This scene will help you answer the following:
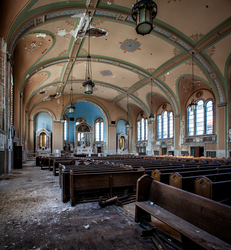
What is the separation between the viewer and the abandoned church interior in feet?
7.15

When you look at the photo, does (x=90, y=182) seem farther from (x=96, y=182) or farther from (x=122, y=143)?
(x=122, y=143)

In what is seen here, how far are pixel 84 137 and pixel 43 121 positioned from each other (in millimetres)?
5154

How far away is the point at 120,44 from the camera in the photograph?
10.5 meters

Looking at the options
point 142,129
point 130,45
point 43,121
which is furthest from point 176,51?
point 43,121

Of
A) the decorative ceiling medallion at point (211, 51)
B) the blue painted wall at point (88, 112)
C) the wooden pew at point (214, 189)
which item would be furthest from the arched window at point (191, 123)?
the wooden pew at point (214, 189)

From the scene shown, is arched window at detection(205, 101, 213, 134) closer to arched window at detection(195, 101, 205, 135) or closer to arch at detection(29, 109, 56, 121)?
arched window at detection(195, 101, 205, 135)

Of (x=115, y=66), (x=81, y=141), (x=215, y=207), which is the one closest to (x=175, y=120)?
(x=115, y=66)

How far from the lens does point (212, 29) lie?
8.48m

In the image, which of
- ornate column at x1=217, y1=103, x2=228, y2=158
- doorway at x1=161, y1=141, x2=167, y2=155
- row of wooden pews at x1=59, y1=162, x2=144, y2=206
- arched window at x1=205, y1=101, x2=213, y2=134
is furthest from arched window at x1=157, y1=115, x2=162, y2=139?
row of wooden pews at x1=59, y1=162, x2=144, y2=206

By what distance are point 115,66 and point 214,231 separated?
13.0 meters

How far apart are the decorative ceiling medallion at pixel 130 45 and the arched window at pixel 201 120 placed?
23.4 feet

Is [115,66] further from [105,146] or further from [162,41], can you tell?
[105,146]

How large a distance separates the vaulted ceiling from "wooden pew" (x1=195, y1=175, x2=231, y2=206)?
7197 mm

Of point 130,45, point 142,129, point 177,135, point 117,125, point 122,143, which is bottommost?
point 122,143
